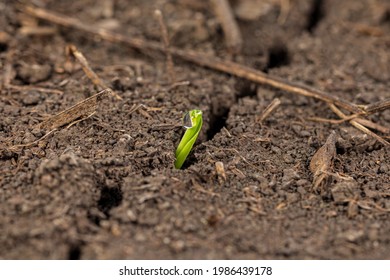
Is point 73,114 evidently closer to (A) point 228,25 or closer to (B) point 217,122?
(B) point 217,122

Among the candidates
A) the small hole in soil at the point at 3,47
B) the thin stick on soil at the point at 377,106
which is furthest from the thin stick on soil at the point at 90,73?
the thin stick on soil at the point at 377,106

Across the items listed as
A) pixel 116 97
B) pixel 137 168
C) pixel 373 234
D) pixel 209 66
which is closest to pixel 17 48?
pixel 116 97

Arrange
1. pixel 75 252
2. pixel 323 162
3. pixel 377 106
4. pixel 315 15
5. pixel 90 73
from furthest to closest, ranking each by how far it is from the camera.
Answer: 1. pixel 315 15
2. pixel 90 73
3. pixel 377 106
4. pixel 323 162
5. pixel 75 252

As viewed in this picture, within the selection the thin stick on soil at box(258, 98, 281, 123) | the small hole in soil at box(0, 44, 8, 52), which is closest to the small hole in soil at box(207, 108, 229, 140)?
the thin stick on soil at box(258, 98, 281, 123)

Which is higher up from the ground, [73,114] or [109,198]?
[73,114]

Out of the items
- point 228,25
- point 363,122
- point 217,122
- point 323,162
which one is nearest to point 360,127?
point 363,122

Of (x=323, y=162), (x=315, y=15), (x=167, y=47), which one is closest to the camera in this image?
(x=323, y=162)
